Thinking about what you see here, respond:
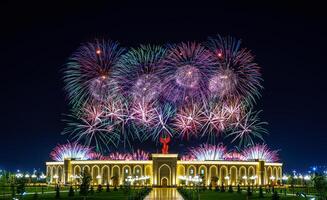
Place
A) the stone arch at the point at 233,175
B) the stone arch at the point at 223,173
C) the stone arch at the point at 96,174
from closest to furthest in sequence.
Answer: the stone arch at the point at 96,174
the stone arch at the point at 223,173
the stone arch at the point at 233,175

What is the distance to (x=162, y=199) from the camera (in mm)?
39969

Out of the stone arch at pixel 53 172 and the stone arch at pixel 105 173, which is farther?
the stone arch at pixel 53 172

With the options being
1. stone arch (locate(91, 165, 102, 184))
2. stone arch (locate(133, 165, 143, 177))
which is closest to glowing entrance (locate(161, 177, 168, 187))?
stone arch (locate(133, 165, 143, 177))

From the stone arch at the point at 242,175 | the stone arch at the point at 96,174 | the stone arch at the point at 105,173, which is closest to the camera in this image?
the stone arch at the point at 96,174

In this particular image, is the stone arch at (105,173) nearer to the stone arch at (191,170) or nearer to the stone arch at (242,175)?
the stone arch at (191,170)

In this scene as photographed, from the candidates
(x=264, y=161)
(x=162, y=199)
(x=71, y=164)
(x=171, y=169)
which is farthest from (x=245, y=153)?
(x=162, y=199)

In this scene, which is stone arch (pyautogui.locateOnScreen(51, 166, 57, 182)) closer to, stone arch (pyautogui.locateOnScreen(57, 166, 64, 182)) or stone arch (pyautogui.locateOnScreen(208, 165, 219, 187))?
stone arch (pyautogui.locateOnScreen(57, 166, 64, 182))

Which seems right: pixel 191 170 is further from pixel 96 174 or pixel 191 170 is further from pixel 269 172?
pixel 96 174

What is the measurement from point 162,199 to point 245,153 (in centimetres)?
4943

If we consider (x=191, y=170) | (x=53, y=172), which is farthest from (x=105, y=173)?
(x=191, y=170)

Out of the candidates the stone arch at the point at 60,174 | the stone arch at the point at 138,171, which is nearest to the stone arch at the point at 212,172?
the stone arch at the point at 138,171

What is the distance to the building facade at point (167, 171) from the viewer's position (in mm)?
83375

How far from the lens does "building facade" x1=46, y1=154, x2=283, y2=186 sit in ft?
274

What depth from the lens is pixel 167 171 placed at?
277ft
